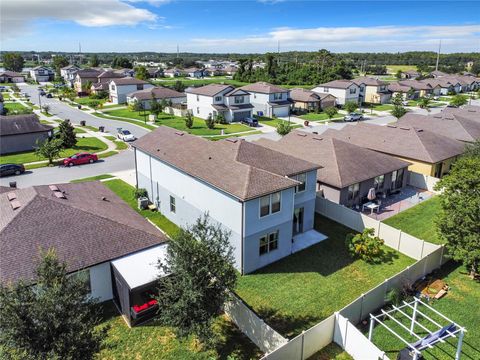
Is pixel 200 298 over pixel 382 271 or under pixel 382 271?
over

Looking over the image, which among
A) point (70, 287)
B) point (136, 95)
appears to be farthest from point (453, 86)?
point (70, 287)

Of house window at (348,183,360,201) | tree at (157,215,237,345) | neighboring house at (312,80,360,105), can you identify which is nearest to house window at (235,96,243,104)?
neighboring house at (312,80,360,105)

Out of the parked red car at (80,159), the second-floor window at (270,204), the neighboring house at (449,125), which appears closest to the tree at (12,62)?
the parked red car at (80,159)

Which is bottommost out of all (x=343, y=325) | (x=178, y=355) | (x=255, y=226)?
(x=178, y=355)

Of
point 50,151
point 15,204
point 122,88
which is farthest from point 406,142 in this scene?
point 122,88

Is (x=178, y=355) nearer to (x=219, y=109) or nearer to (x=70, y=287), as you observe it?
(x=70, y=287)

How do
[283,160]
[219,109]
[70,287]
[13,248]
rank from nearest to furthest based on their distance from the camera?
[70,287]
[13,248]
[283,160]
[219,109]

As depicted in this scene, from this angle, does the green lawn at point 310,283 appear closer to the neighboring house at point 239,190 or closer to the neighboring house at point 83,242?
the neighboring house at point 239,190
